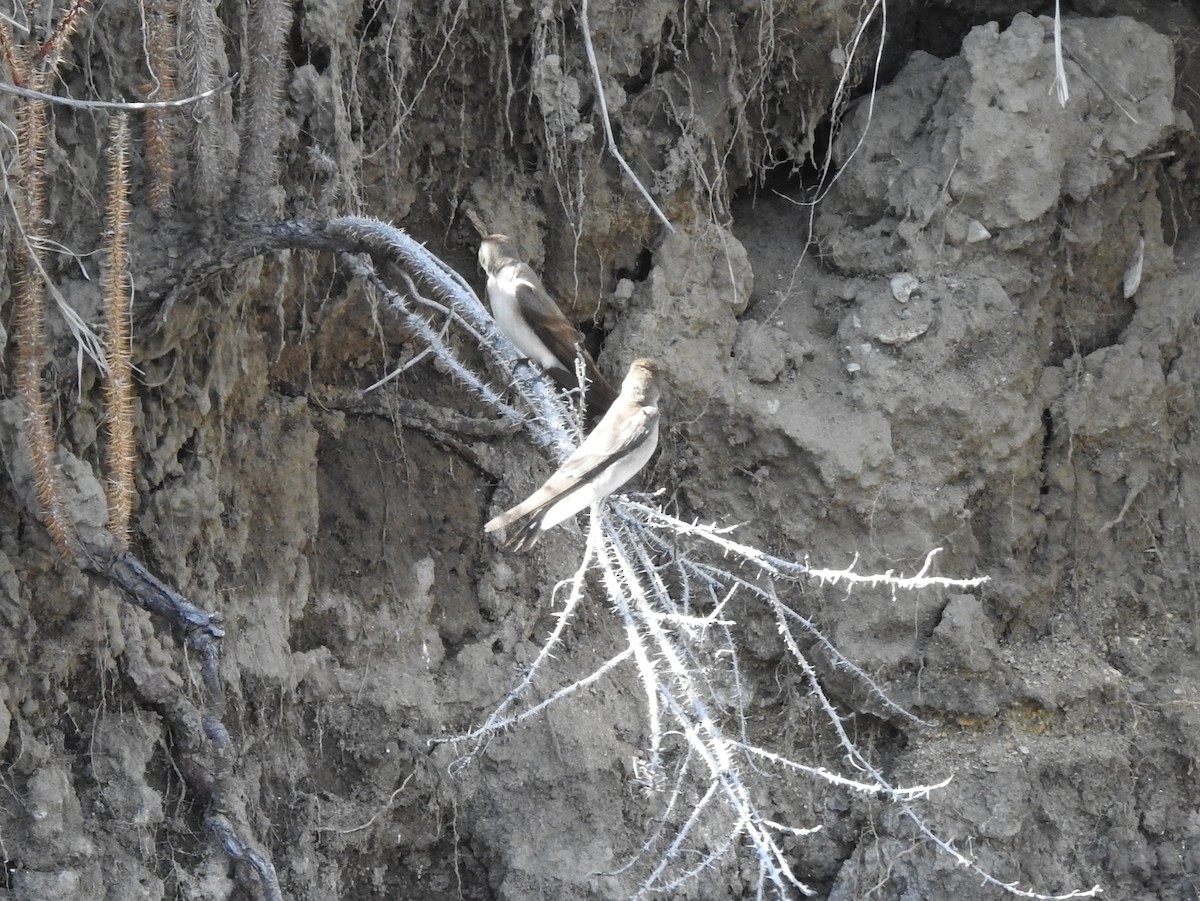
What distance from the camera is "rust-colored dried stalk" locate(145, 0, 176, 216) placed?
3303 mm

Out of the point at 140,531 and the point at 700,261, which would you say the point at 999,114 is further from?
the point at 140,531

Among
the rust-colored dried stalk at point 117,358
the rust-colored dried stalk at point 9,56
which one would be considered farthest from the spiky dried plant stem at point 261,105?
the rust-colored dried stalk at point 9,56

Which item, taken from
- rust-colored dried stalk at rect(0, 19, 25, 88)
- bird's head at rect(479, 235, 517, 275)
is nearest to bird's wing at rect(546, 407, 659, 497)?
bird's head at rect(479, 235, 517, 275)

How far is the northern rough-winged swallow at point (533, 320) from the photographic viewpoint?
4418 millimetres

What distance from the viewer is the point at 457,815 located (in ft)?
14.3

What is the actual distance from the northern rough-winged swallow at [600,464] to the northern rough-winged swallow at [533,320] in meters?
0.43

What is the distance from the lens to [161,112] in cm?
343

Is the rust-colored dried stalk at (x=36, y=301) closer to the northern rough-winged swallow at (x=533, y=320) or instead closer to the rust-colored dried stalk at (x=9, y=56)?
the rust-colored dried stalk at (x=9, y=56)

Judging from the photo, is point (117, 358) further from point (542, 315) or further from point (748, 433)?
point (748, 433)

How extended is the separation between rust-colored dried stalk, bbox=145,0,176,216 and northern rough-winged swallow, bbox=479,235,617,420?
1245 millimetres

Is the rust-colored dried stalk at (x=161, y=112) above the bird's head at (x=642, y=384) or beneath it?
above

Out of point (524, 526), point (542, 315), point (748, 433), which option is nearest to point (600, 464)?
point (524, 526)

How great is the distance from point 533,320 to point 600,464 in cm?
120

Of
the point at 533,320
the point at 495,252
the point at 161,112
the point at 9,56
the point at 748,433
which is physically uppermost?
the point at 9,56
